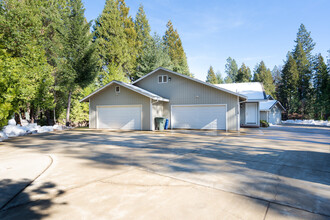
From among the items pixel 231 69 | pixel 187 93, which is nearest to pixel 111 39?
pixel 187 93

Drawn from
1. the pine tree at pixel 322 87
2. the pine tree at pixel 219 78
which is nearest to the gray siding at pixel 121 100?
the pine tree at pixel 322 87

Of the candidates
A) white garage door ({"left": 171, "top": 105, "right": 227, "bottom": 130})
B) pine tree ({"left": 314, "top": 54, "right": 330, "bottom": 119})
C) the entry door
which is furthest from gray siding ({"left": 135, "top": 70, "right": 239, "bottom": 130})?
pine tree ({"left": 314, "top": 54, "right": 330, "bottom": 119})

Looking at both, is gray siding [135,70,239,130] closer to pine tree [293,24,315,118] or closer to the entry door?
the entry door

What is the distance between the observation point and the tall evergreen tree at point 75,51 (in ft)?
55.5

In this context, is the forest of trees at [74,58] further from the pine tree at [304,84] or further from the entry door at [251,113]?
the entry door at [251,113]

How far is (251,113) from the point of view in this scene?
18500mm

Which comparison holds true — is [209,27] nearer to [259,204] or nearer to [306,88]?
[259,204]

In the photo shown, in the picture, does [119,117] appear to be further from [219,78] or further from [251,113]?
[219,78]

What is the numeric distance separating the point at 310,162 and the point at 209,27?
15.0m

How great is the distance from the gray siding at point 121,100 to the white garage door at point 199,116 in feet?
7.80

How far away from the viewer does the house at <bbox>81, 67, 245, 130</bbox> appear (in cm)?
1377

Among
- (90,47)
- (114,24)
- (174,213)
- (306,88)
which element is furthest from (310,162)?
(306,88)

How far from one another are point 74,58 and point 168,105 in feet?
32.0

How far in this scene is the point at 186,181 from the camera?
12.2ft
